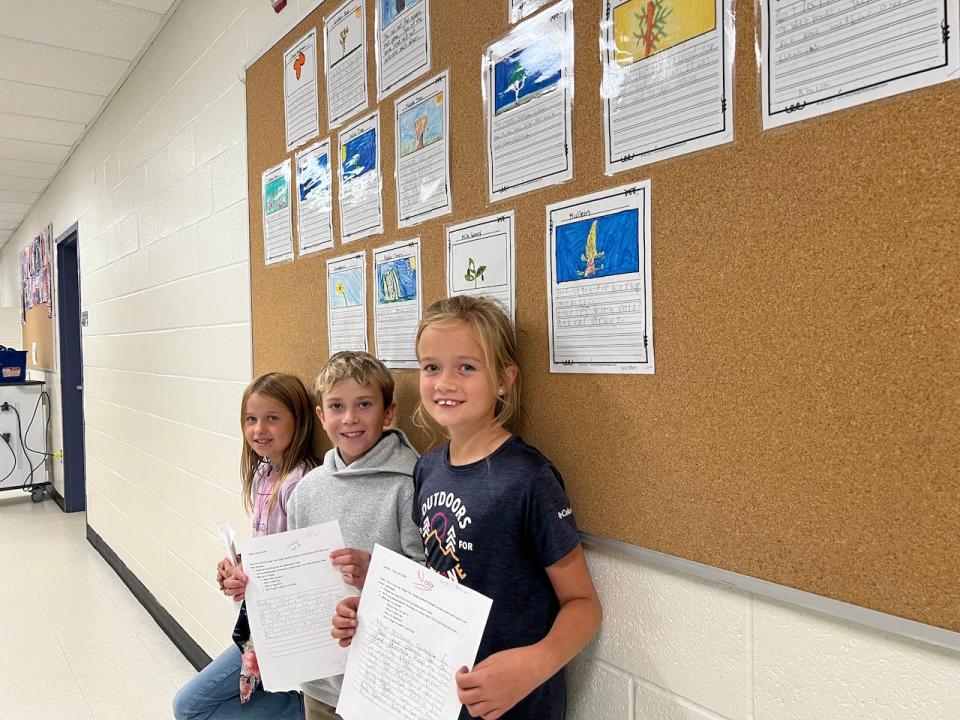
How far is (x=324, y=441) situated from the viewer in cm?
180

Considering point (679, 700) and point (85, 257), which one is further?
point (85, 257)

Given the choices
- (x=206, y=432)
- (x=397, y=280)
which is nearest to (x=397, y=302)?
(x=397, y=280)

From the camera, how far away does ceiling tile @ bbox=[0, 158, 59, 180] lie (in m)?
4.93

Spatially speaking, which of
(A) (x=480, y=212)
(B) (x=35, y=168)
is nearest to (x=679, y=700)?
(A) (x=480, y=212)

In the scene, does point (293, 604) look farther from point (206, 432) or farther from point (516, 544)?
point (206, 432)

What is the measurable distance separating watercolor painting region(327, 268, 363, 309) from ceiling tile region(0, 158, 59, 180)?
4410 mm

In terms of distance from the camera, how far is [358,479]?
4.63 ft

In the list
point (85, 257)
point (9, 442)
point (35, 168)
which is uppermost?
point (35, 168)

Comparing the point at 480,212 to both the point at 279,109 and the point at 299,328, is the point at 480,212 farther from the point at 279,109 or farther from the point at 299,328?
the point at 279,109

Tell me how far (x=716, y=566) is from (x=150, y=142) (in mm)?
3057

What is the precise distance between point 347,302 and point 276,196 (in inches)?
21.2

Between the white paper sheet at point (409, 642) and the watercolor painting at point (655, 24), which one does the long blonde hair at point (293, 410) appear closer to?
the white paper sheet at point (409, 642)

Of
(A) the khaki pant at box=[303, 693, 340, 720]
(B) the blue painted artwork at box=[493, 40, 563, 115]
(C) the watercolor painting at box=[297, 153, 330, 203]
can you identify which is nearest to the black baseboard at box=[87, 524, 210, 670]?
(A) the khaki pant at box=[303, 693, 340, 720]

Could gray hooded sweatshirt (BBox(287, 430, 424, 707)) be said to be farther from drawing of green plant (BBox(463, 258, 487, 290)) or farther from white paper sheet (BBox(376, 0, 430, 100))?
white paper sheet (BBox(376, 0, 430, 100))
